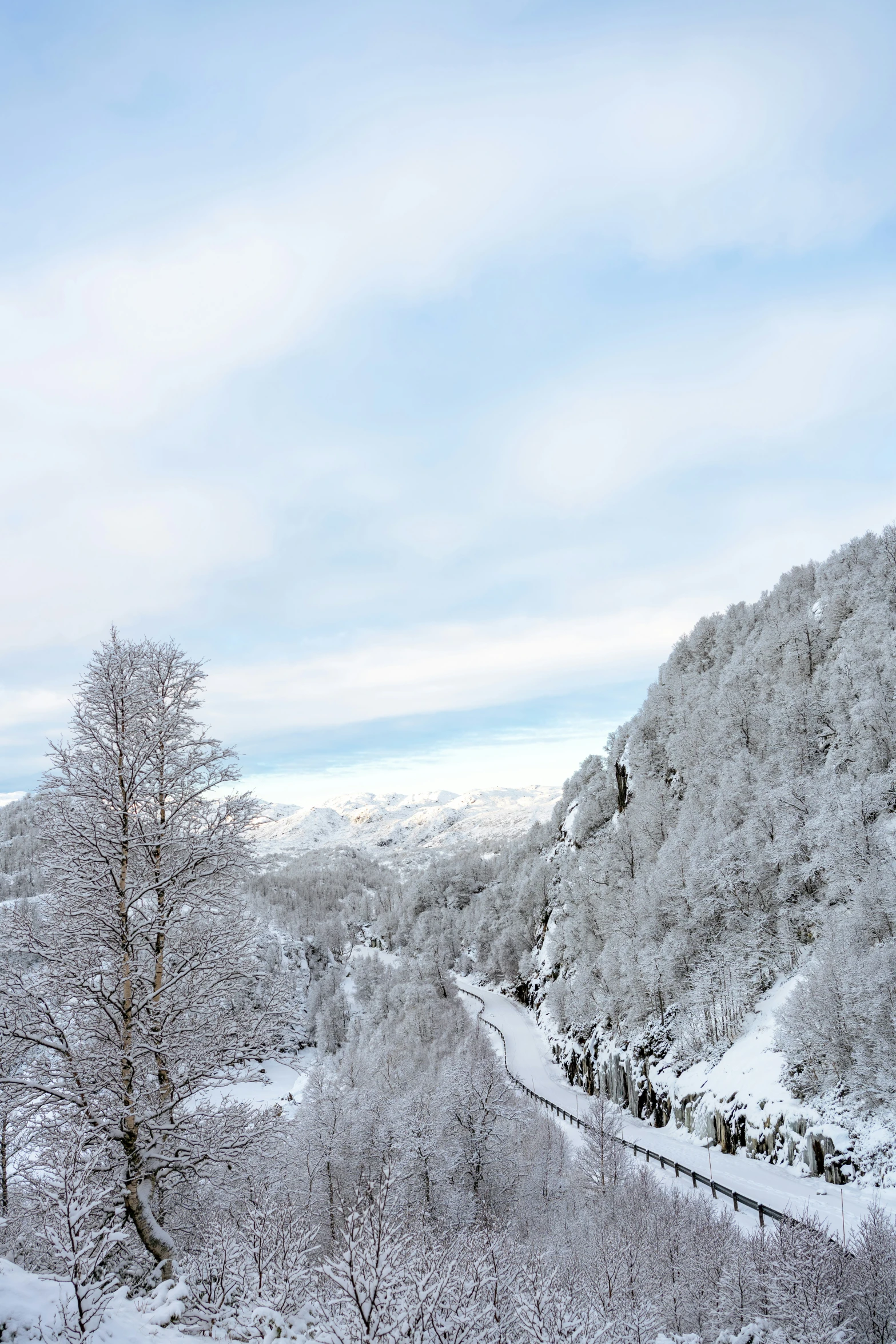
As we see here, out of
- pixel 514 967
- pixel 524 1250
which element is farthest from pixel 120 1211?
pixel 514 967

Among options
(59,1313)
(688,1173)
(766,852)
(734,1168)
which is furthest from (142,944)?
(766,852)

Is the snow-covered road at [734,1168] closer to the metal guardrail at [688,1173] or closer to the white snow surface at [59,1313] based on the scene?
the metal guardrail at [688,1173]

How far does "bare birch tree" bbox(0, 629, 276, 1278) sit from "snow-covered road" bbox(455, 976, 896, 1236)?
71.7 feet

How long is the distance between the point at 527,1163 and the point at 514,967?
68.6 m

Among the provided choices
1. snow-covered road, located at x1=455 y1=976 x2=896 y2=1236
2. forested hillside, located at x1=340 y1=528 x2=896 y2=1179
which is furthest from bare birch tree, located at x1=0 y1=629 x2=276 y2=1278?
forested hillside, located at x1=340 y1=528 x2=896 y2=1179

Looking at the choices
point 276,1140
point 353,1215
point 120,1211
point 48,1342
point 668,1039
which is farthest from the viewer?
point 668,1039

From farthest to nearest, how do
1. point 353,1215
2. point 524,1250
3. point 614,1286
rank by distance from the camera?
point 524,1250, point 614,1286, point 353,1215

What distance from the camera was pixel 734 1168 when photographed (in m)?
32.8

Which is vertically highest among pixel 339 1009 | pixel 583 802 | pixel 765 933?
pixel 583 802

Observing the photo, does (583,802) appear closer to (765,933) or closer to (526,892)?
(526,892)

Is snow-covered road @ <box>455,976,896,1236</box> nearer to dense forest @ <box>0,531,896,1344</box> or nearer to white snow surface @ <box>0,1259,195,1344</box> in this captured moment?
dense forest @ <box>0,531,896,1344</box>

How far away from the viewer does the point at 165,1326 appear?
264 inches

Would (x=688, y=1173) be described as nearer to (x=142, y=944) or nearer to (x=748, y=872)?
(x=748, y=872)

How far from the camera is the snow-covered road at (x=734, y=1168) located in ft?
82.9
